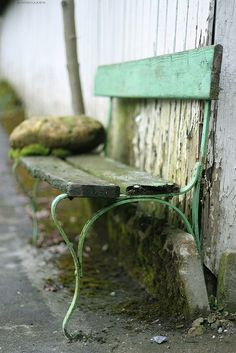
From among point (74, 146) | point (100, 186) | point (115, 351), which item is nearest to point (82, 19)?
point (74, 146)

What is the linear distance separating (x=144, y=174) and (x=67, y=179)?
0.63 meters

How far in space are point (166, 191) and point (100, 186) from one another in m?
0.42

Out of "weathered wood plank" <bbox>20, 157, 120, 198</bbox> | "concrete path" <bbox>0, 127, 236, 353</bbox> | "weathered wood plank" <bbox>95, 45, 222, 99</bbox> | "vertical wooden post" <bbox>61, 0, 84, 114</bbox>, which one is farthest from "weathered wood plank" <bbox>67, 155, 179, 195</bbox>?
"vertical wooden post" <bbox>61, 0, 84, 114</bbox>

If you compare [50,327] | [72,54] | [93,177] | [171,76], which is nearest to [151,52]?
[171,76]

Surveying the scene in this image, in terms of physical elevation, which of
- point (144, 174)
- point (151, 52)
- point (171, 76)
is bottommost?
point (144, 174)

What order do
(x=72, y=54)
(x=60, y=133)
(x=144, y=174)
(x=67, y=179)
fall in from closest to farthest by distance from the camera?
(x=67, y=179) → (x=144, y=174) → (x=60, y=133) → (x=72, y=54)

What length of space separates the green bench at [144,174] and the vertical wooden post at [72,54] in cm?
124

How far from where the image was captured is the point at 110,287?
12.8 ft

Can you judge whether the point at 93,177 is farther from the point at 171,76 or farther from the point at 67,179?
the point at 171,76

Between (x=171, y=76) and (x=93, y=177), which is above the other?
(x=171, y=76)

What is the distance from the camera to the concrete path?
2.93m

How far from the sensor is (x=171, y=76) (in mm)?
3508

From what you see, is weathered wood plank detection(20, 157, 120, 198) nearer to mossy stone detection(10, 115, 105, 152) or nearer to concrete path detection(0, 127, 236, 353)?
mossy stone detection(10, 115, 105, 152)

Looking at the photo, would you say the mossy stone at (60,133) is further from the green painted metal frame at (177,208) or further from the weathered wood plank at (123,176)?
the green painted metal frame at (177,208)
